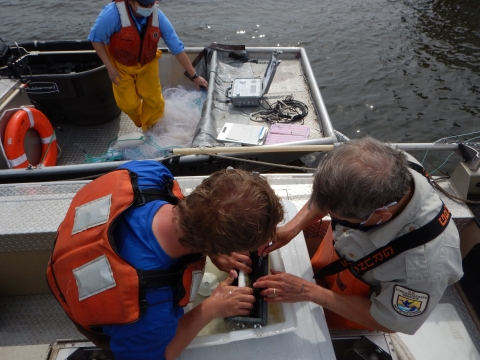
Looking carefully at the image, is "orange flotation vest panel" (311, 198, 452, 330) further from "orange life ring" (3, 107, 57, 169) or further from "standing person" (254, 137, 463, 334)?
"orange life ring" (3, 107, 57, 169)

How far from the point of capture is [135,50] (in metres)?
3.92

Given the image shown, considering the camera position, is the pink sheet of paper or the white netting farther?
the white netting

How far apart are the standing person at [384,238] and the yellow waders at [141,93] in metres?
3.27

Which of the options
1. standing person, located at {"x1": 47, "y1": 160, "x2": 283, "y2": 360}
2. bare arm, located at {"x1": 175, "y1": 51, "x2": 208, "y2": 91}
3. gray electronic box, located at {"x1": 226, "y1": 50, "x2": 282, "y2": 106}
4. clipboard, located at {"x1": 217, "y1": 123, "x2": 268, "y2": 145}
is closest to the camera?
standing person, located at {"x1": 47, "y1": 160, "x2": 283, "y2": 360}

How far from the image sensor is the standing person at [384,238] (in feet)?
4.51

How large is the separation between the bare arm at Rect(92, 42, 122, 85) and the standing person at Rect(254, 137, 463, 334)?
3.24m

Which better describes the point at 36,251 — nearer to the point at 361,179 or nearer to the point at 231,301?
the point at 231,301

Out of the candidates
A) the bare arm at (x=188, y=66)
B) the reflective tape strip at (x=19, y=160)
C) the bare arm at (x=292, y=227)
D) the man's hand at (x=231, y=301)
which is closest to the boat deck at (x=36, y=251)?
the bare arm at (x=292, y=227)

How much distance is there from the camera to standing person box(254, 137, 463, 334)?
4.51 feet

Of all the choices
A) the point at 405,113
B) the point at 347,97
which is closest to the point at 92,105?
the point at 347,97

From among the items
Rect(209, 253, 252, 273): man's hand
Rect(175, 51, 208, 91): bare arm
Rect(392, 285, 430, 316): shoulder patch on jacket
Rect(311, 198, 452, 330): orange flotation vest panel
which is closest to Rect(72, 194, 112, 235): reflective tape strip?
Rect(209, 253, 252, 273): man's hand

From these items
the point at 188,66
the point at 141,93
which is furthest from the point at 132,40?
the point at 188,66

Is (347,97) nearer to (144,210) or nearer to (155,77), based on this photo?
(155,77)

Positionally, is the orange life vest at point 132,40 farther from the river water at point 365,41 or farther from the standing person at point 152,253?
the river water at point 365,41
